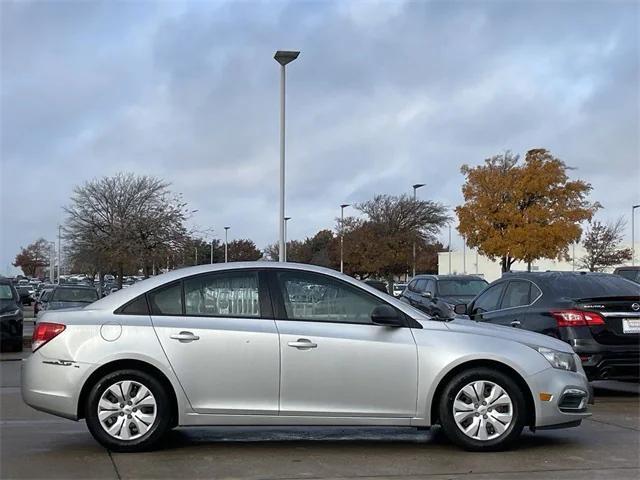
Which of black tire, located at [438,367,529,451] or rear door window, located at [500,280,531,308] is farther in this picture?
rear door window, located at [500,280,531,308]

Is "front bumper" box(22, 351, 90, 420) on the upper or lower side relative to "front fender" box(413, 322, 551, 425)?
lower

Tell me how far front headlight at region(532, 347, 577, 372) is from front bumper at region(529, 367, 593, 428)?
2.4 inches

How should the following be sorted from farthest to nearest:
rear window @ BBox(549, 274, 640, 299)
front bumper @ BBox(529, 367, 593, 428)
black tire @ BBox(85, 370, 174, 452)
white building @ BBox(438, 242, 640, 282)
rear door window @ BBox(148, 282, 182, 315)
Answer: white building @ BBox(438, 242, 640, 282) < rear window @ BBox(549, 274, 640, 299) < rear door window @ BBox(148, 282, 182, 315) < front bumper @ BBox(529, 367, 593, 428) < black tire @ BBox(85, 370, 174, 452)

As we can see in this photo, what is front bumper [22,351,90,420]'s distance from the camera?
6715 millimetres

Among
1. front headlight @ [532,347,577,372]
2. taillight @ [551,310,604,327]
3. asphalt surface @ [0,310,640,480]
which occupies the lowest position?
asphalt surface @ [0,310,640,480]

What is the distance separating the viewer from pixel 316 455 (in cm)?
684

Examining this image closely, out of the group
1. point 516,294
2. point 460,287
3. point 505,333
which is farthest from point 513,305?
point 460,287

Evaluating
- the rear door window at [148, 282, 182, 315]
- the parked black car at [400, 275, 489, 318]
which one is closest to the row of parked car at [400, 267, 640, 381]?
the rear door window at [148, 282, 182, 315]

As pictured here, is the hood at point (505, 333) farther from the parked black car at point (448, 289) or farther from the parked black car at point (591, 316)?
the parked black car at point (448, 289)

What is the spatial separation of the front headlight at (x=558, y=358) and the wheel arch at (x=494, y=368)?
0.31 metres

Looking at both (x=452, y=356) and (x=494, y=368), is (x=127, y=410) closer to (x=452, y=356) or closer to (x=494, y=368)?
(x=452, y=356)

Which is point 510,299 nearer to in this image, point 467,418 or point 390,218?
point 467,418

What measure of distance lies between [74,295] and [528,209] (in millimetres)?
25823

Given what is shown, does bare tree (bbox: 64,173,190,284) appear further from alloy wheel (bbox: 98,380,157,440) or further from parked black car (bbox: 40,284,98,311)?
alloy wheel (bbox: 98,380,157,440)
